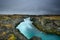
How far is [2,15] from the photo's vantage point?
83.7 inches

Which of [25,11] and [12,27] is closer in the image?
[12,27]

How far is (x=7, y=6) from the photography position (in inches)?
83.8

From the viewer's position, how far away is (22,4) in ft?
6.96

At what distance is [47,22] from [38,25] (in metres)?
0.15

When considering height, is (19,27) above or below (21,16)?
below

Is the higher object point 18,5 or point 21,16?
point 18,5

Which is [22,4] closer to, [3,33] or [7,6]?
[7,6]

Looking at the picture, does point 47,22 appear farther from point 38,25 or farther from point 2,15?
point 2,15

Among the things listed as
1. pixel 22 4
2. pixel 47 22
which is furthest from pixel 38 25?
pixel 22 4

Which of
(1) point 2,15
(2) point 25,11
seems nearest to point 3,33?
(1) point 2,15

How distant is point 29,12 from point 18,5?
200 millimetres

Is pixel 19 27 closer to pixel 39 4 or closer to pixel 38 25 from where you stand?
pixel 38 25

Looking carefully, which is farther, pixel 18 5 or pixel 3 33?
pixel 18 5

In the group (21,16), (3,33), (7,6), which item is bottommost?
(3,33)
